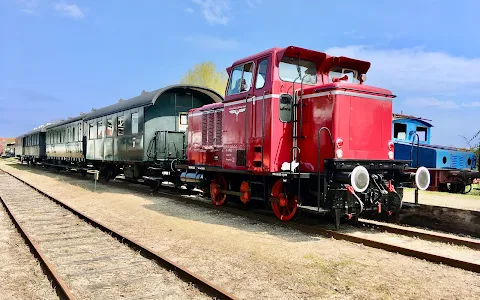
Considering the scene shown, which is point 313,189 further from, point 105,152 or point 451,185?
point 105,152

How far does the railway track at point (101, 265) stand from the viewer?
4664mm

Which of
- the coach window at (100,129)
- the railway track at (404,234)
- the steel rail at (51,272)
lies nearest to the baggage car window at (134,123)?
the coach window at (100,129)

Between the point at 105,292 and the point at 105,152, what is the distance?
14.4 metres

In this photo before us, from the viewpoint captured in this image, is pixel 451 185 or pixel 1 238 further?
pixel 451 185

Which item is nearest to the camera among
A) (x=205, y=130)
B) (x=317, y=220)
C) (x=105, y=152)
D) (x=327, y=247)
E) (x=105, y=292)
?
(x=105, y=292)

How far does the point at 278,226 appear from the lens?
8.39 meters

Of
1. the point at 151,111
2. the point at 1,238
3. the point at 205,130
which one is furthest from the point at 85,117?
the point at 1,238

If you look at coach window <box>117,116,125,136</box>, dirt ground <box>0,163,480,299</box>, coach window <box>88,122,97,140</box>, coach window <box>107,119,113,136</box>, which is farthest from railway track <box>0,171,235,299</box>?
coach window <box>88,122,97,140</box>

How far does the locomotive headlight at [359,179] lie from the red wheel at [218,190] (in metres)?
4.52

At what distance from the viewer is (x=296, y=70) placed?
854 cm

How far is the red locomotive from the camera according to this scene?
24.4 feet

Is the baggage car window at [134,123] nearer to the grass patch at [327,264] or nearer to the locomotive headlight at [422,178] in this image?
the locomotive headlight at [422,178]

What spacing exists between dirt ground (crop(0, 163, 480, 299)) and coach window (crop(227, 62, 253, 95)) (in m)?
3.01

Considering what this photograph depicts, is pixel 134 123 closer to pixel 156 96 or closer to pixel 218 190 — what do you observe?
pixel 156 96
